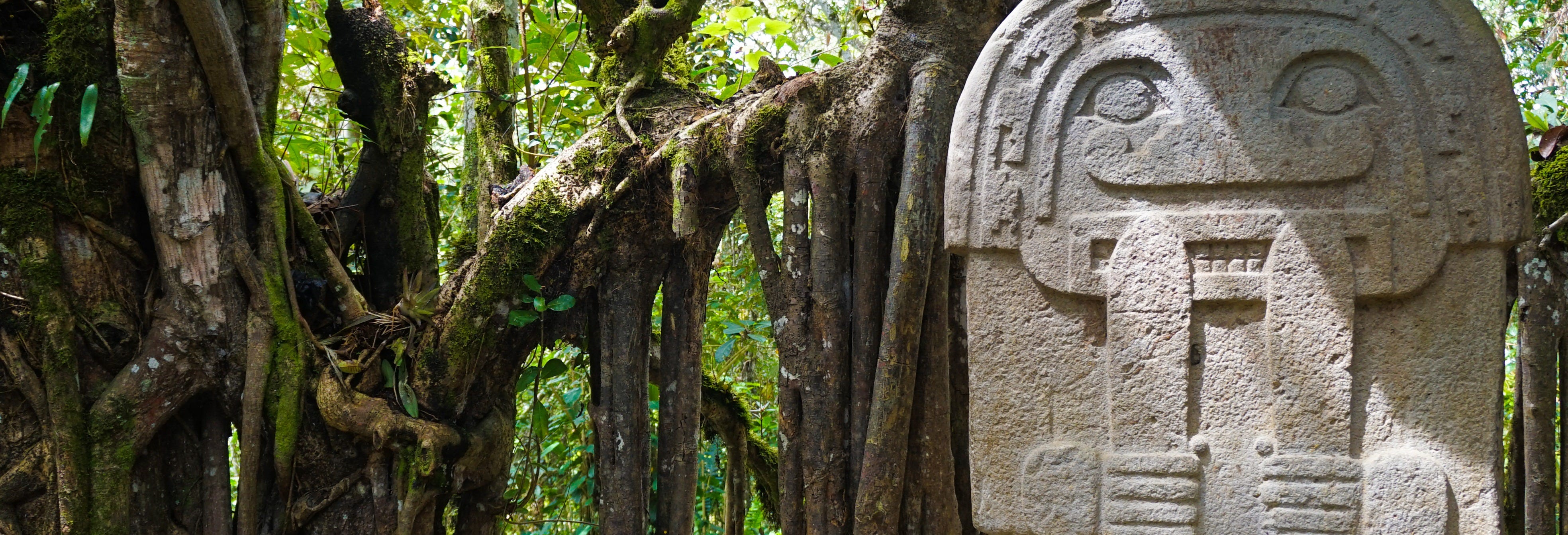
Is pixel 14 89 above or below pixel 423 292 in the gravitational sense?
above

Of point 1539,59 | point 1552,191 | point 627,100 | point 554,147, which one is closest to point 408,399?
point 627,100

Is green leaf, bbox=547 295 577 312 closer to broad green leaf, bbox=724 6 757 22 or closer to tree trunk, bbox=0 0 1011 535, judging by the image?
tree trunk, bbox=0 0 1011 535

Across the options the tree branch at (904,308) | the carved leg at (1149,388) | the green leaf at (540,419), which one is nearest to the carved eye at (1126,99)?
the carved leg at (1149,388)

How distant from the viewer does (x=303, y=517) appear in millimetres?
3197

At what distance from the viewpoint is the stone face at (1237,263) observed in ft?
7.23

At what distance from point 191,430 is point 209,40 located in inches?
44.6

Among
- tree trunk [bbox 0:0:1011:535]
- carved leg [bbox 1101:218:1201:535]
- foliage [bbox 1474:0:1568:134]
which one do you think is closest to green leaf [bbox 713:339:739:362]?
tree trunk [bbox 0:0:1011:535]

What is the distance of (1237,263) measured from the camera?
2305 mm

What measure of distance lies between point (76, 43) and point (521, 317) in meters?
1.41

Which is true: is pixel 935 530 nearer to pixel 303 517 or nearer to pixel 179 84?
pixel 303 517

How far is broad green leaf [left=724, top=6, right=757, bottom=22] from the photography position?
3629 millimetres

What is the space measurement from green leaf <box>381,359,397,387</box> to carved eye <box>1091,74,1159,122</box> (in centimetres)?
219

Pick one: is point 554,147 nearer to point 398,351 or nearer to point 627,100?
point 627,100

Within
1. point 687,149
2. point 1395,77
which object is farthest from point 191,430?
point 1395,77
